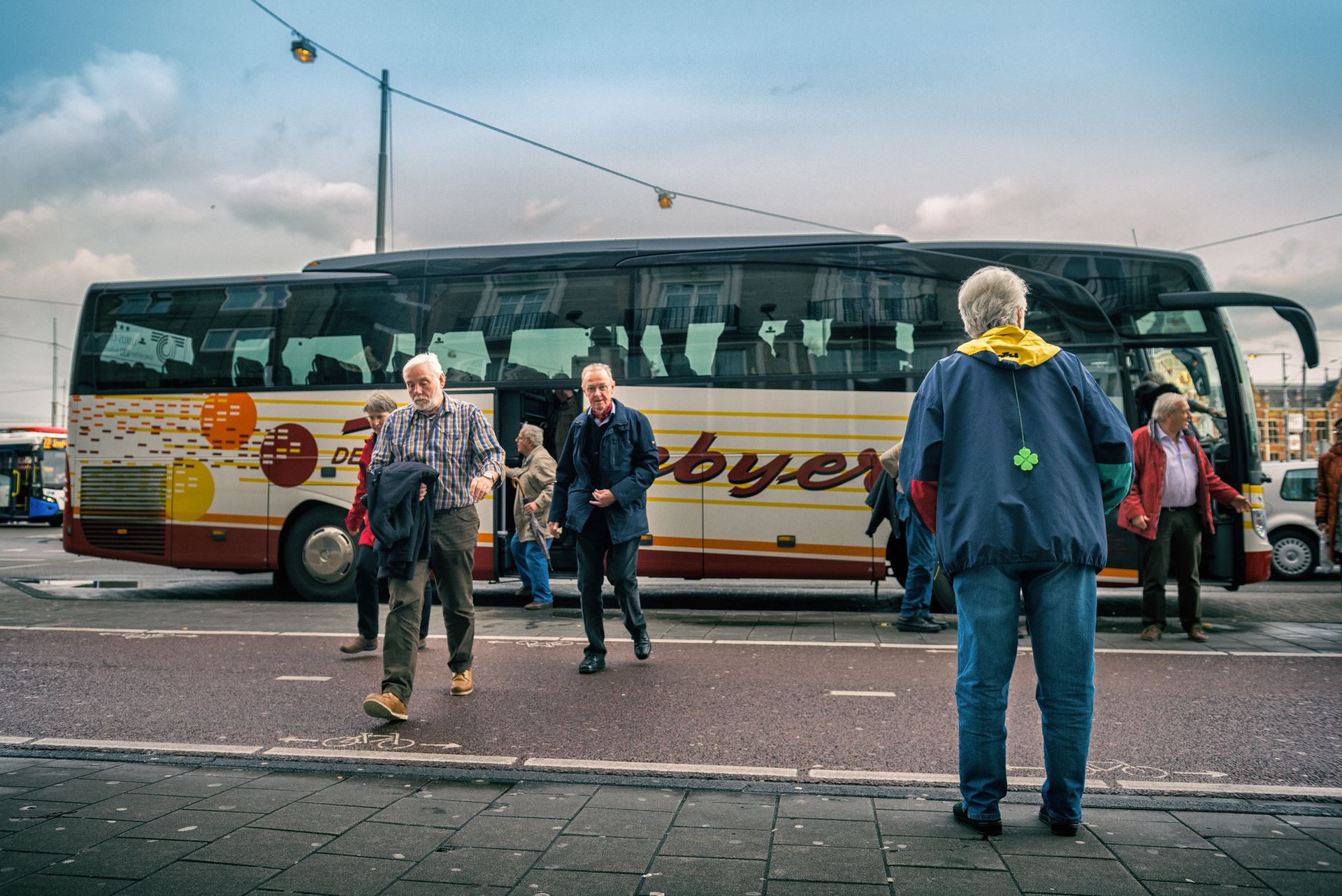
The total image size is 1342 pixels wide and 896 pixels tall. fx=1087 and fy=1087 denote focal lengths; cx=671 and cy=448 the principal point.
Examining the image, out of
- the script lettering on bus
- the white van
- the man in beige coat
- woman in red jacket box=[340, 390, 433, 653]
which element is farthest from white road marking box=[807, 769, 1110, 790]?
the white van

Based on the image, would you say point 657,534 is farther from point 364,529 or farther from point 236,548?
point 236,548

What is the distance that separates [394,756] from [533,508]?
5504 millimetres

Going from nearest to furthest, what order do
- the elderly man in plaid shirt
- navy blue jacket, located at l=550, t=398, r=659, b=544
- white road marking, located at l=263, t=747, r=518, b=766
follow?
white road marking, located at l=263, t=747, r=518, b=766 → the elderly man in plaid shirt → navy blue jacket, located at l=550, t=398, r=659, b=544

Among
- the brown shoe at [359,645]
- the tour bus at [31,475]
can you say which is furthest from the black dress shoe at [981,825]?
the tour bus at [31,475]

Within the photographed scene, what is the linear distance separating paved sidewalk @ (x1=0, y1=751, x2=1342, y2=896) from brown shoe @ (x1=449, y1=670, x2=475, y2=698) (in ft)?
5.85

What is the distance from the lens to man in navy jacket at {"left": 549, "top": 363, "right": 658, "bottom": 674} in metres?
6.58

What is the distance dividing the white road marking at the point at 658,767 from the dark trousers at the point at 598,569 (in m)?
2.15

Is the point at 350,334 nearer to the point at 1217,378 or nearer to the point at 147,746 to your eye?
the point at 147,746

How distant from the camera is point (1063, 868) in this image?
3.08m

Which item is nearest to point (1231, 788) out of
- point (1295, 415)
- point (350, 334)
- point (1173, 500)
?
point (1173, 500)

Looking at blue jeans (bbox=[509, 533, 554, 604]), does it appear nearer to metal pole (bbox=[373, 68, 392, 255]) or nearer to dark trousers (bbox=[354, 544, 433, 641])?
dark trousers (bbox=[354, 544, 433, 641])

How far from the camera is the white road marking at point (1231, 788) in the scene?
3977 mm

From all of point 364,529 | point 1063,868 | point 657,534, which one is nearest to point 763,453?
point 657,534

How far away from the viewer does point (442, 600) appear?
577cm
